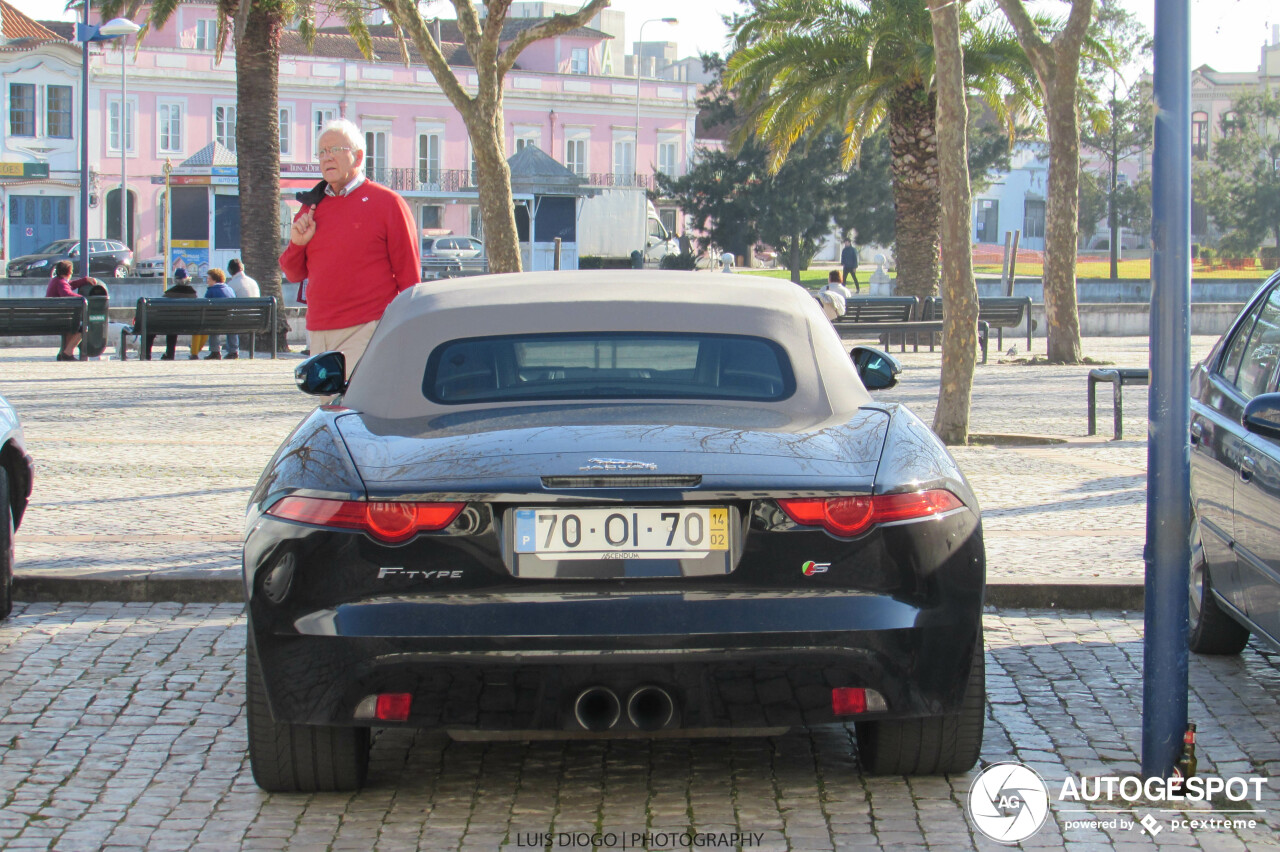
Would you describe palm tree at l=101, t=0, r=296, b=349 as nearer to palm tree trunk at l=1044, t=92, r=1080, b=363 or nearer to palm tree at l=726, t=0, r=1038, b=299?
palm tree at l=726, t=0, r=1038, b=299

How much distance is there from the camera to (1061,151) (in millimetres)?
21438

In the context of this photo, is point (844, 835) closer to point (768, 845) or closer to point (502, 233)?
point (768, 845)

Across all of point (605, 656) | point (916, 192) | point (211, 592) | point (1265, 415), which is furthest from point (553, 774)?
point (916, 192)

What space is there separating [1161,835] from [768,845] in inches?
37.8

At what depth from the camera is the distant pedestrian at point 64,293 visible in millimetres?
22094

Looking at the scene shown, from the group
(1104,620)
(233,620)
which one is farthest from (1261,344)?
(233,620)

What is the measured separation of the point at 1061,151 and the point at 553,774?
18549mm

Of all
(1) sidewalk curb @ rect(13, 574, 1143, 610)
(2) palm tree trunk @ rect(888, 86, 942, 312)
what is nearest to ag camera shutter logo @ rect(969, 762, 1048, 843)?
(1) sidewalk curb @ rect(13, 574, 1143, 610)

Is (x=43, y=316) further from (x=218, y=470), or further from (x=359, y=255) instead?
(x=359, y=255)

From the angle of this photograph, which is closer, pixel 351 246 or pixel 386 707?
pixel 386 707

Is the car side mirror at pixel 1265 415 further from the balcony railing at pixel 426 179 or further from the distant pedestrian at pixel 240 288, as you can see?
the balcony railing at pixel 426 179

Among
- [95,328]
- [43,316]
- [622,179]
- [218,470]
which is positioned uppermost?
[622,179]

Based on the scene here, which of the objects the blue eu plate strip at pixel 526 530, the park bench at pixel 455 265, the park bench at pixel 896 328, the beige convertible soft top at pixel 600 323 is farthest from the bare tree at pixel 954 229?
the park bench at pixel 455 265

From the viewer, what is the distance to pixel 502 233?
17938 millimetres
